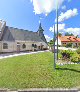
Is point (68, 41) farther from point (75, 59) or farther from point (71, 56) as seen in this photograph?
point (75, 59)

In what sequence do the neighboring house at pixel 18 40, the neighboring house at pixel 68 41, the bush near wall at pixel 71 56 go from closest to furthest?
1. the bush near wall at pixel 71 56
2. the neighboring house at pixel 18 40
3. the neighboring house at pixel 68 41

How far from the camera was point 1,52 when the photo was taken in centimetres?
3541

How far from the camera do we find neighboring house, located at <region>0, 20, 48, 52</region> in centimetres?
3683

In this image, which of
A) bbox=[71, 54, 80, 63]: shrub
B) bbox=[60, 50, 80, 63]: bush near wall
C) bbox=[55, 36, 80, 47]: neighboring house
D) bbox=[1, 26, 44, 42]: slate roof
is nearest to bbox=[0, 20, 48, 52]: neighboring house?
bbox=[1, 26, 44, 42]: slate roof

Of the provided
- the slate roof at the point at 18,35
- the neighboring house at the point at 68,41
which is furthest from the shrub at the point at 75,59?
the neighboring house at the point at 68,41

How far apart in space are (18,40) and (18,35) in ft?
7.42

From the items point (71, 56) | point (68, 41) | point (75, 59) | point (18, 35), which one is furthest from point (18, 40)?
point (68, 41)

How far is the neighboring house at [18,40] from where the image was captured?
36825mm

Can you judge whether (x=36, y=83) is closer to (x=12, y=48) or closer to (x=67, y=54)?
(x=67, y=54)

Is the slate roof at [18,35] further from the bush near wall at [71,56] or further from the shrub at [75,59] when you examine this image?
the shrub at [75,59]

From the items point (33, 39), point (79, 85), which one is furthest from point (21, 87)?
point (33, 39)

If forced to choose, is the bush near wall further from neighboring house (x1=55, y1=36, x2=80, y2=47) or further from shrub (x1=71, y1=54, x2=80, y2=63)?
neighboring house (x1=55, y1=36, x2=80, y2=47)

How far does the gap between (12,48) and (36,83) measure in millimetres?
30062

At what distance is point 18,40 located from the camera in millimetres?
41156
